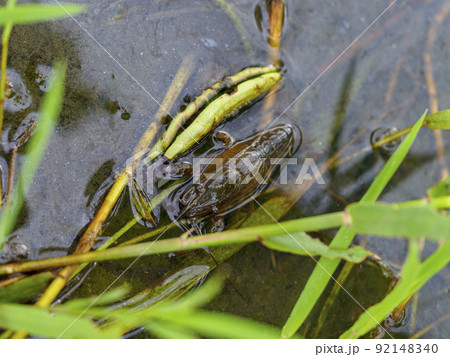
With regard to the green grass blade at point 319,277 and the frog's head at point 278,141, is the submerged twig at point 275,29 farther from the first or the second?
the green grass blade at point 319,277

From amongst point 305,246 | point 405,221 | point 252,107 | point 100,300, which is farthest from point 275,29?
point 100,300

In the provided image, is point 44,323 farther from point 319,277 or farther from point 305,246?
point 319,277

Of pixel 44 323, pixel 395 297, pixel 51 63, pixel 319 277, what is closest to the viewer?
pixel 44 323

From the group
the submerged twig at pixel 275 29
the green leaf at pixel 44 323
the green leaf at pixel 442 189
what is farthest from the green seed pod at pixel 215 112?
the green leaf at pixel 442 189

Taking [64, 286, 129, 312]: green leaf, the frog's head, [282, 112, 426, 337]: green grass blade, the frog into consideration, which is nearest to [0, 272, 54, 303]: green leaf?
[64, 286, 129, 312]: green leaf

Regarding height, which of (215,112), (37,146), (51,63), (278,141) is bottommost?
(278,141)

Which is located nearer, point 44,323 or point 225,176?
point 44,323

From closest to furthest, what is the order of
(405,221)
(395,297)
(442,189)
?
(405,221), (395,297), (442,189)
